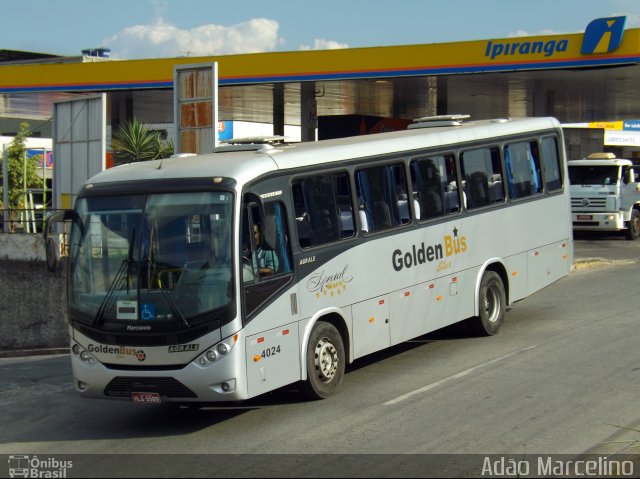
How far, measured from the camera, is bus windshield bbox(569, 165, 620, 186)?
29.8 m

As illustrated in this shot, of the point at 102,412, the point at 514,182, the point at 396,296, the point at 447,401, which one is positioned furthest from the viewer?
the point at 514,182

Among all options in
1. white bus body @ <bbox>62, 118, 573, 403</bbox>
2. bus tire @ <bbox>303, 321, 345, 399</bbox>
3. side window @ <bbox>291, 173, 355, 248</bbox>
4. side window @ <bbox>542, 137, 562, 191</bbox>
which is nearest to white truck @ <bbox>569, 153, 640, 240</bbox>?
side window @ <bbox>542, 137, 562, 191</bbox>

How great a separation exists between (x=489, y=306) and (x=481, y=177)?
196 cm

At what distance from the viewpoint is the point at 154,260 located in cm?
930

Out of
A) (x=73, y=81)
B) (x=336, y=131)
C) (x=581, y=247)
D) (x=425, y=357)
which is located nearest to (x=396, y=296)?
(x=425, y=357)

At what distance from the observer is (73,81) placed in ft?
96.2

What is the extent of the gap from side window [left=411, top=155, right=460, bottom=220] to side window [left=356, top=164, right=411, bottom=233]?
28 cm

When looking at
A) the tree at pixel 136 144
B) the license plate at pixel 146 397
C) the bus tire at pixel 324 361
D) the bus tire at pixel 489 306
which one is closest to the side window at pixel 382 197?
the bus tire at pixel 324 361

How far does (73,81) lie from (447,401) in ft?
73.8

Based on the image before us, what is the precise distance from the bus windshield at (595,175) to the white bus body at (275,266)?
1778 centimetres

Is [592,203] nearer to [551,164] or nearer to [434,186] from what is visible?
[551,164]

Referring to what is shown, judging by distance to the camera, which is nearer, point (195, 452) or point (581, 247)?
point (195, 452)

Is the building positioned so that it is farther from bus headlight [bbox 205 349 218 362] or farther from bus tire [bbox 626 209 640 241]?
bus headlight [bbox 205 349 218 362]

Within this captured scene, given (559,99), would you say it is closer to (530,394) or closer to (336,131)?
(336,131)
